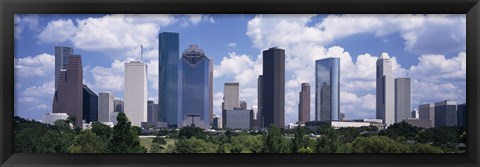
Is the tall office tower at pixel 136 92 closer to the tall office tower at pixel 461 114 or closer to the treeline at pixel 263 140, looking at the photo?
the treeline at pixel 263 140

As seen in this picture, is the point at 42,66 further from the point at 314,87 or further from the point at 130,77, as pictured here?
the point at 314,87

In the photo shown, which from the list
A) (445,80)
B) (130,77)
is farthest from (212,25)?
(445,80)

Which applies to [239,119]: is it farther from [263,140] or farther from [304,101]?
[304,101]

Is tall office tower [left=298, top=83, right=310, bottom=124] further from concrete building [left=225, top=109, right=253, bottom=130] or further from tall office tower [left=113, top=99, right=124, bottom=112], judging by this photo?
tall office tower [left=113, top=99, right=124, bottom=112]

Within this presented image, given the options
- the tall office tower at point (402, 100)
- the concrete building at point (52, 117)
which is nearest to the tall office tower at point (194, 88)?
the concrete building at point (52, 117)

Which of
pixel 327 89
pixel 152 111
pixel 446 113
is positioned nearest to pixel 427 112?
pixel 446 113

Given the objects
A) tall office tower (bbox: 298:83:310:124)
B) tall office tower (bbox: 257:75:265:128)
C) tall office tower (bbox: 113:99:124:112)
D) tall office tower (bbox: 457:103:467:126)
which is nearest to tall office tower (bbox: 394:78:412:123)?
tall office tower (bbox: 457:103:467:126)
